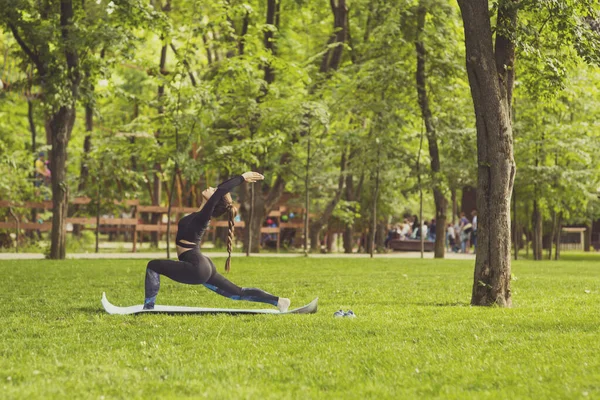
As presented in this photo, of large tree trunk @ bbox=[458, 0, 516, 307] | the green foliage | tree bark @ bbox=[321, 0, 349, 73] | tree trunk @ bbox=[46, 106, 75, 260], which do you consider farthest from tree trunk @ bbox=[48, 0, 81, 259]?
large tree trunk @ bbox=[458, 0, 516, 307]

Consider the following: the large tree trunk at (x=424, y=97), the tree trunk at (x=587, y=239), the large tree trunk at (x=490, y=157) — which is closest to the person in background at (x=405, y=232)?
the tree trunk at (x=587, y=239)

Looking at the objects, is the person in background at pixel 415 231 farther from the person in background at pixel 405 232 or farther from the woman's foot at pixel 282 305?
the woman's foot at pixel 282 305

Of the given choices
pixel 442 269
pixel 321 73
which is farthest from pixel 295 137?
pixel 442 269

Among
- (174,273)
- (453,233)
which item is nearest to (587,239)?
(453,233)

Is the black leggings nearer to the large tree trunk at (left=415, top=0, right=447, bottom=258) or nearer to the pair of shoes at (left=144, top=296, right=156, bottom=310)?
the pair of shoes at (left=144, top=296, right=156, bottom=310)

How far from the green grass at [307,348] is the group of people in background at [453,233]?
95.6 ft

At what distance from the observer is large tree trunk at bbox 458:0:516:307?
526 inches

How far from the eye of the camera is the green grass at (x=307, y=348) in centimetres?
701

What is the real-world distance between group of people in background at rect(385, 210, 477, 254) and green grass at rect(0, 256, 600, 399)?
Result: 2915cm

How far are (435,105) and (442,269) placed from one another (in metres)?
8.49

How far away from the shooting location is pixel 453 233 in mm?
48281

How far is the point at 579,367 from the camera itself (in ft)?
25.6

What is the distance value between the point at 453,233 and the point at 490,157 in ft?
116

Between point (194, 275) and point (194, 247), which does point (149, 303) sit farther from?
point (194, 247)
